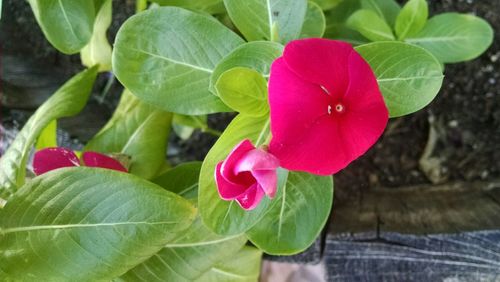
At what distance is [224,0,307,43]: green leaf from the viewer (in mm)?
723

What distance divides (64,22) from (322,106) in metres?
0.39

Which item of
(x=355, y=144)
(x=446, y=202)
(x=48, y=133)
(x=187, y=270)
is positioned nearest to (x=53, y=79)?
(x=48, y=133)

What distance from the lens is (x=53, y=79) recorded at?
141 cm

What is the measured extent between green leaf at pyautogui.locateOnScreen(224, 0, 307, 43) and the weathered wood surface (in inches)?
14.0

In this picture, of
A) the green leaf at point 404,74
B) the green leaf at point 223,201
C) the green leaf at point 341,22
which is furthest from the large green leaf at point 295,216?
the green leaf at point 341,22

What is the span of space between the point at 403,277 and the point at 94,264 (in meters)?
0.48

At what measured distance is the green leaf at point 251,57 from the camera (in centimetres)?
67

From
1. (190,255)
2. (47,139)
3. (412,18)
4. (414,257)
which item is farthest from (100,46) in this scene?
(414,257)

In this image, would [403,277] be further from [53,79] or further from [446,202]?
[53,79]

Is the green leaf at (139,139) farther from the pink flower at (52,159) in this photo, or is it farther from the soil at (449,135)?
the soil at (449,135)

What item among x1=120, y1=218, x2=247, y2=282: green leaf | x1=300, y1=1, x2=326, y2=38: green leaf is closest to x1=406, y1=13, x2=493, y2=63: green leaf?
x1=300, y1=1, x2=326, y2=38: green leaf

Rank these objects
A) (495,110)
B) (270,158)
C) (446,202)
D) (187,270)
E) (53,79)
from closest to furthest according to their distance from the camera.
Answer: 1. (270,158)
2. (187,270)
3. (446,202)
4. (495,110)
5. (53,79)

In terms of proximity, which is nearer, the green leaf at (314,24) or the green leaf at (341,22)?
the green leaf at (314,24)

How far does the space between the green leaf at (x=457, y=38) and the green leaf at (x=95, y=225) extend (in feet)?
1.83
